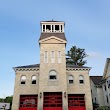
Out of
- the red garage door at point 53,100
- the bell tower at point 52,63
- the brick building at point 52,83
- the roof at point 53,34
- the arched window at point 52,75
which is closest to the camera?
the bell tower at point 52,63

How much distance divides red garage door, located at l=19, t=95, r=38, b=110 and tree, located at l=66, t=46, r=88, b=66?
28.9 meters

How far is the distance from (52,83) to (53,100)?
3.18 metres

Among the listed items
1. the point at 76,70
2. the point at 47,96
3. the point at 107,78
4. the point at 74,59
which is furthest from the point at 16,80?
the point at 74,59

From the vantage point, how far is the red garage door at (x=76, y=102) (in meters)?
31.4

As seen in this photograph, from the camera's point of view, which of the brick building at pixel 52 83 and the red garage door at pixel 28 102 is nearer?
Result: the brick building at pixel 52 83

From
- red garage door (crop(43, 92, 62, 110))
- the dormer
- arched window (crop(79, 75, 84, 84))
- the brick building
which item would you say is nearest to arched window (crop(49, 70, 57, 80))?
the brick building

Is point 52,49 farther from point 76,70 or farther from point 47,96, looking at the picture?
point 47,96

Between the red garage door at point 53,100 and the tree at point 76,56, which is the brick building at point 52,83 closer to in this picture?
the red garage door at point 53,100

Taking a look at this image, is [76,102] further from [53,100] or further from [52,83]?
[52,83]

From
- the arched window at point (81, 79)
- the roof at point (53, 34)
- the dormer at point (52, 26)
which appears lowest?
the arched window at point (81, 79)

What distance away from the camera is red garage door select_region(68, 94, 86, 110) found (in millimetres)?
31428

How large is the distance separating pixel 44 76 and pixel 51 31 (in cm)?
980

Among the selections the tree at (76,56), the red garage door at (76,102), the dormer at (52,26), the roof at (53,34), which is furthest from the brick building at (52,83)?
the tree at (76,56)

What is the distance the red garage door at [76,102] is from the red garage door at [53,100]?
210 centimetres
